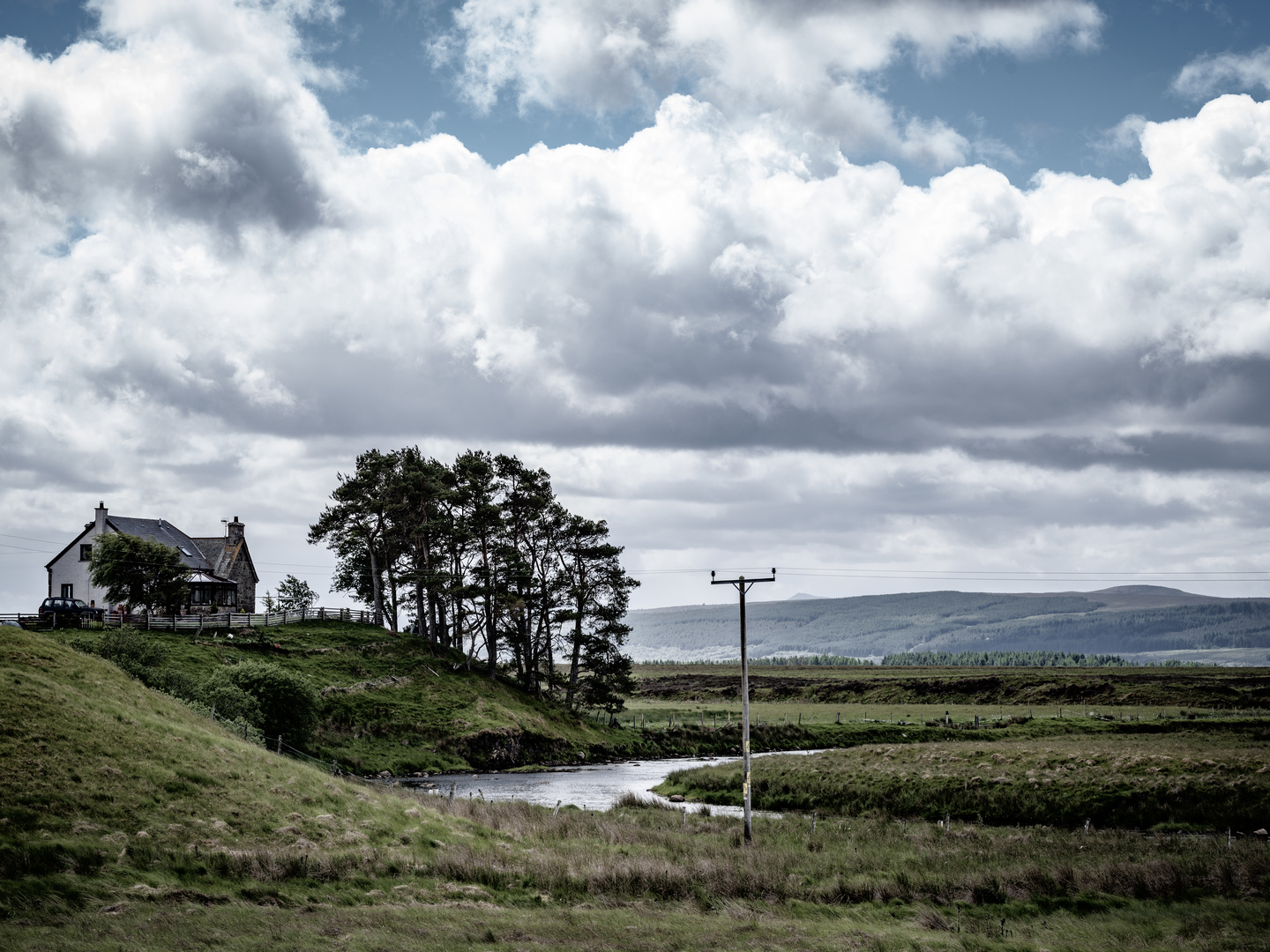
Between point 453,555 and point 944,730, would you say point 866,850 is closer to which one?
point 944,730

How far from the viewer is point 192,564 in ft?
343

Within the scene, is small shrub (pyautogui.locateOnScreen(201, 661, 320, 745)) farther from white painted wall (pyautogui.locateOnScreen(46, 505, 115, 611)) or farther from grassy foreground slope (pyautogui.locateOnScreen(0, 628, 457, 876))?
white painted wall (pyautogui.locateOnScreen(46, 505, 115, 611))

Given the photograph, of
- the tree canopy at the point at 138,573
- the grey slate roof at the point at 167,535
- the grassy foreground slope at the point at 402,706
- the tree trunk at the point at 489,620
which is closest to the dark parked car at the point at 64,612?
the tree canopy at the point at 138,573

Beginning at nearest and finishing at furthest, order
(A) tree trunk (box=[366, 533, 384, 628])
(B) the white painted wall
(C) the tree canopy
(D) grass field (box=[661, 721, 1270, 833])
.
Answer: (D) grass field (box=[661, 721, 1270, 833]) < (C) the tree canopy < (B) the white painted wall < (A) tree trunk (box=[366, 533, 384, 628])

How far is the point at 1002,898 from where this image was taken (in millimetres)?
28375

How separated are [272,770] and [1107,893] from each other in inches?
1109

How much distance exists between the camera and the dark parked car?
74.1 metres

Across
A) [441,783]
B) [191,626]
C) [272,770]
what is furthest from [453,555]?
[272,770]

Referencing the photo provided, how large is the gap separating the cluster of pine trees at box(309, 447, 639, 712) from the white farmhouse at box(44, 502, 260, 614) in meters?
16.9

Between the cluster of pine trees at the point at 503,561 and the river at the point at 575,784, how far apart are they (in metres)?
13.7

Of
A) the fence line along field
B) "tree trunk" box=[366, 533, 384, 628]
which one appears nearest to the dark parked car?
"tree trunk" box=[366, 533, 384, 628]

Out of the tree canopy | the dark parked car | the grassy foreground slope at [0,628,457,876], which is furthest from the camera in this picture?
the tree canopy

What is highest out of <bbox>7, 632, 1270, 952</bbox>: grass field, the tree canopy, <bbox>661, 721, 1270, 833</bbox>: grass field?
the tree canopy

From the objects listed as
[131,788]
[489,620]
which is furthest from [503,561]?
[131,788]
